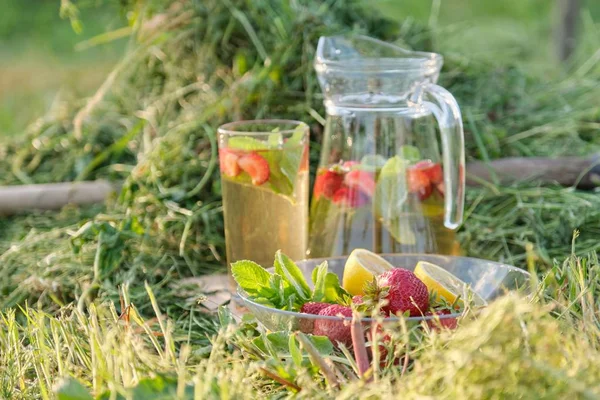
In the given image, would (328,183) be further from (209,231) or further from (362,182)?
(209,231)

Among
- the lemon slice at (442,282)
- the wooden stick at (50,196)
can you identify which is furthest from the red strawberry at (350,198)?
the wooden stick at (50,196)

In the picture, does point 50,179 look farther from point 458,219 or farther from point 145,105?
point 458,219

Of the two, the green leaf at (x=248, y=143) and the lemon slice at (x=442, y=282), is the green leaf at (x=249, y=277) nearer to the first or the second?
the lemon slice at (x=442, y=282)

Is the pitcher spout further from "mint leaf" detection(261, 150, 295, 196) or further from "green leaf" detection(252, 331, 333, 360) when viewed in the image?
"green leaf" detection(252, 331, 333, 360)

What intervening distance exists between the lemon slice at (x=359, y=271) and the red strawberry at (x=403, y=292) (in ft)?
0.26

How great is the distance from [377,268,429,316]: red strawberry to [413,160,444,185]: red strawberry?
15.7 inches

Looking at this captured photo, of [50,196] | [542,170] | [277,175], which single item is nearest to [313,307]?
[277,175]

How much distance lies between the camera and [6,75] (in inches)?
187

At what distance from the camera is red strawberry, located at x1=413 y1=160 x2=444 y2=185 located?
4.36 ft

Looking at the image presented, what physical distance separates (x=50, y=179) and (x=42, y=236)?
21.1 inches

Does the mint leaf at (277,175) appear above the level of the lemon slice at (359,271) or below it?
above

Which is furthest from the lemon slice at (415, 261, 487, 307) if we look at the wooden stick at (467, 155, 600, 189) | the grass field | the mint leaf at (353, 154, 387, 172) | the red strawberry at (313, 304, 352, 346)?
the grass field

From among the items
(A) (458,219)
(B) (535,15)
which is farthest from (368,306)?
(B) (535,15)

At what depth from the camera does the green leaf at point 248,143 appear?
1.27m
